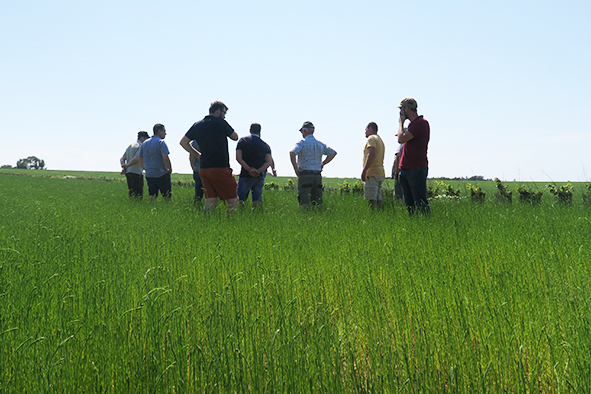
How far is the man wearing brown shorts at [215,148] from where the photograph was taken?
6375 millimetres

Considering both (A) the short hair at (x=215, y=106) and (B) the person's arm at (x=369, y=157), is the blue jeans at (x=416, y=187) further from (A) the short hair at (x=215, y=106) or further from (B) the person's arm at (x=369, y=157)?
(A) the short hair at (x=215, y=106)

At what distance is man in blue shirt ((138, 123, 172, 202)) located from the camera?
8742 millimetres

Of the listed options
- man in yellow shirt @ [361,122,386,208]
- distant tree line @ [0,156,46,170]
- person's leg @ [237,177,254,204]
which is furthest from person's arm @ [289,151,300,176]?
distant tree line @ [0,156,46,170]

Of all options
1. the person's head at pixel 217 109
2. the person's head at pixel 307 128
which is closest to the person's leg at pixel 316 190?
the person's head at pixel 307 128

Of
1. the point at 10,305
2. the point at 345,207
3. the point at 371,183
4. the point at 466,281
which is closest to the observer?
the point at 10,305

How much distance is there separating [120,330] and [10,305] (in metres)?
1.22

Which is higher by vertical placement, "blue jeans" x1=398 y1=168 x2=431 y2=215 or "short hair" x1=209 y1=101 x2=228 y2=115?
"short hair" x1=209 y1=101 x2=228 y2=115

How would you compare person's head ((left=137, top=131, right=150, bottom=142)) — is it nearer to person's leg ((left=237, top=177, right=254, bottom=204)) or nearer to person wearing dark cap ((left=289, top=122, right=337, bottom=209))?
person's leg ((left=237, top=177, right=254, bottom=204))

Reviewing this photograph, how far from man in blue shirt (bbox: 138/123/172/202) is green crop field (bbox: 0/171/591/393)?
12.2 ft

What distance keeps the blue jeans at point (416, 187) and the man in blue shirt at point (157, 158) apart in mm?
5285

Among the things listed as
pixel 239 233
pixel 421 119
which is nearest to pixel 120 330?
pixel 239 233

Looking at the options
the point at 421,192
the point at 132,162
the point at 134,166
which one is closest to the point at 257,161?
the point at 421,192

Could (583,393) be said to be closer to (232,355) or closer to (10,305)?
(232,355)

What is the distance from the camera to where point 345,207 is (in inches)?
341
